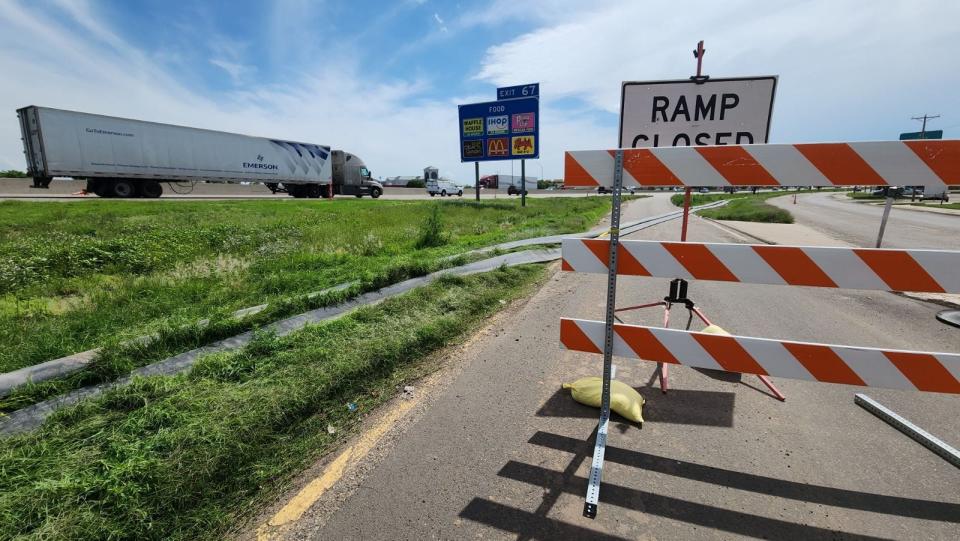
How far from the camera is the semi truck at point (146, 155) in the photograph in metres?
19.9

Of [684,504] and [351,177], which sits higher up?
[351,177]

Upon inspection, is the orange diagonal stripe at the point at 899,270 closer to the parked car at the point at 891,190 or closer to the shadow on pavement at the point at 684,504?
the parked car at the point at 891,190

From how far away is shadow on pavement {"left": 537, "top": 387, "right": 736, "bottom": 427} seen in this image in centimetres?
289

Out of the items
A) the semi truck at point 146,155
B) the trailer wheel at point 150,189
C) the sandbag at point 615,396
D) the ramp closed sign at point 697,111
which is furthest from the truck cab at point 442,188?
the sandbag at point 615,396

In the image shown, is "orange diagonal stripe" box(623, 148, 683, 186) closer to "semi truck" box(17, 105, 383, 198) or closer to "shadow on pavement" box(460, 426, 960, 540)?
"shadow on pavement" box(460, 426, 960, 540)

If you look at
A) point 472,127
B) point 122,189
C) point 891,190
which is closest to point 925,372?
point 891,190

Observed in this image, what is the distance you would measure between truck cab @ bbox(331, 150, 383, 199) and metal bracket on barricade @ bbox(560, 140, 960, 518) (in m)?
37.8

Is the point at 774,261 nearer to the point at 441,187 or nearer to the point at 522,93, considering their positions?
the point at 522,93

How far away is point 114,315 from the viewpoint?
4430 millimetres

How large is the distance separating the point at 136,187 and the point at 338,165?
51.7ft

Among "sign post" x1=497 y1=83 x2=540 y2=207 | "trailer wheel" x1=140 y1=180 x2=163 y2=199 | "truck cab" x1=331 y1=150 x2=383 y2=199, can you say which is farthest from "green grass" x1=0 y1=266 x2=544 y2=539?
"truck cab" x1=331 y1=150 x2=383 y2=199

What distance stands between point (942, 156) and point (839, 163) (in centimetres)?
42

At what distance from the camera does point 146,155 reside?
23109 mm

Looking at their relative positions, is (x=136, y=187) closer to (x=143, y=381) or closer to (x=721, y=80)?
(x=143, y=381)
